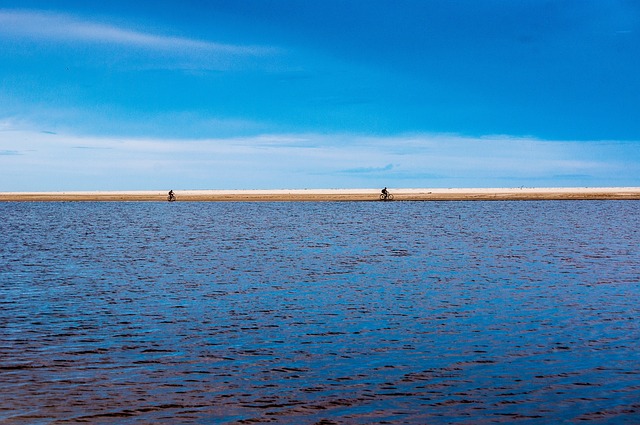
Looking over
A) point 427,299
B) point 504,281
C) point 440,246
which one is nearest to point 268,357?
point 427,299

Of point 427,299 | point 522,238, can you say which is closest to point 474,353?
point 427,299

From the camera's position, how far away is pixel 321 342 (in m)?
16.5

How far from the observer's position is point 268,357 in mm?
15125

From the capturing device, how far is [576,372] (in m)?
13.6

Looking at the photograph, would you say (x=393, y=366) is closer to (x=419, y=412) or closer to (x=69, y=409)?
(x=419, y=412)

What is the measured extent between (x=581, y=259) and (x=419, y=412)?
2822 cm

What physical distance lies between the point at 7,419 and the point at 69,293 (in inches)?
572

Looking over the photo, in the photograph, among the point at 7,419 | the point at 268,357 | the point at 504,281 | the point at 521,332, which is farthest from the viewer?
the point at 504,281

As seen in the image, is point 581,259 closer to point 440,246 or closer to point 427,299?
point 440,246

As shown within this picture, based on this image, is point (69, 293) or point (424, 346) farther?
point (69, 293)

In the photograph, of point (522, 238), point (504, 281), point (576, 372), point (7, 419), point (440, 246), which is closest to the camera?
point (7, 419)

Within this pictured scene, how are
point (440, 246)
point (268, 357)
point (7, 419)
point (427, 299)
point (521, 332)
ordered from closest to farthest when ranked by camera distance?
point (7, 419), point (268, 357), point (521, 332), point (427, 299), point (440, 246)

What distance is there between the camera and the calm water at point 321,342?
11555 millimetres

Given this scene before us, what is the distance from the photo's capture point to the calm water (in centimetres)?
1155
